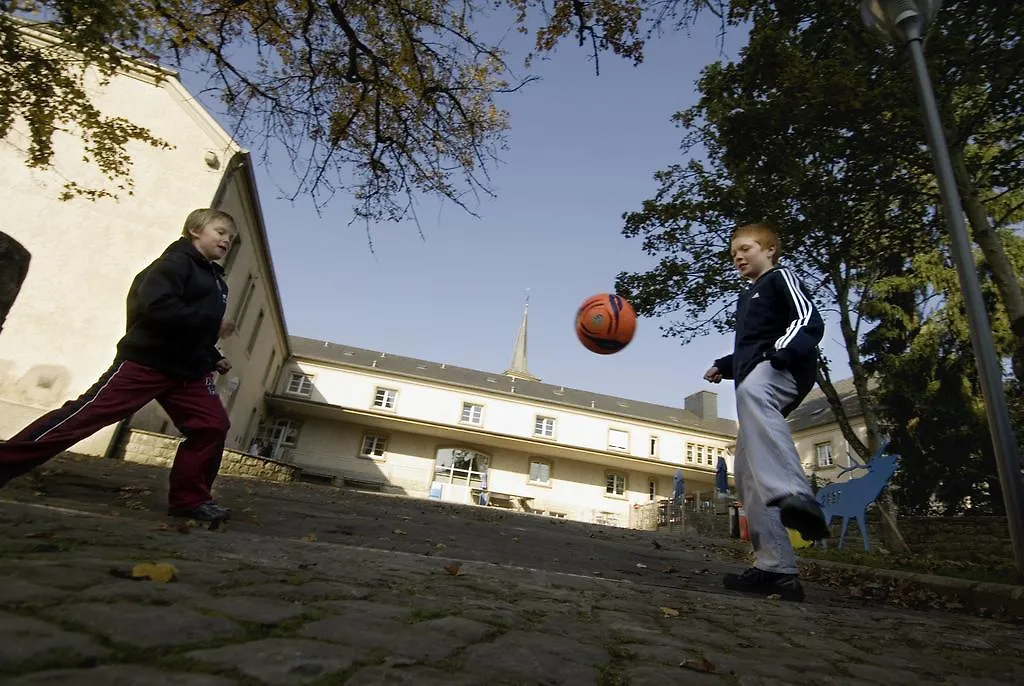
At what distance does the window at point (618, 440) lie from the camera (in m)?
35.3

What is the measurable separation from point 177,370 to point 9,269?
101 cm

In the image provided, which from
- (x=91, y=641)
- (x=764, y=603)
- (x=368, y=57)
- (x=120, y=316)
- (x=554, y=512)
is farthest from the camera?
(x=554, y=512)

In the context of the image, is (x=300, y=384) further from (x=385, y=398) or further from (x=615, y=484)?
(x=615, y=484)

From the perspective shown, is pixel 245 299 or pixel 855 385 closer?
pixel 855 385

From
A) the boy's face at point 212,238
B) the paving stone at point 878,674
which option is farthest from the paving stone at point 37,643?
the boy's face at point 212,238

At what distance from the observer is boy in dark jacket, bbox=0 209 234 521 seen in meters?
3.18

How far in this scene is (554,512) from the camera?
107ft

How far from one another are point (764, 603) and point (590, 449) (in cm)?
3054

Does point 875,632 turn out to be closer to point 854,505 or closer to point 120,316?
point 854,505

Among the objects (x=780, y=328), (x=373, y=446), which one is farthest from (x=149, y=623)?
(x=373, y=446)

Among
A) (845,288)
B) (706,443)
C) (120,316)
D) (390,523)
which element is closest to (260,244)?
(120,316)

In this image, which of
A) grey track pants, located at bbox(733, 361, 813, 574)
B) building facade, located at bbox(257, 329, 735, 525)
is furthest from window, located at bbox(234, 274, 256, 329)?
grey track pants, located at bbox(733, 361, 813, 574)

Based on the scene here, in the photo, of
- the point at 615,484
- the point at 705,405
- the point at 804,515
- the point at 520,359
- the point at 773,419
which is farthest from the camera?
the point at 520,359

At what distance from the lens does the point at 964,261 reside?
4.34m
